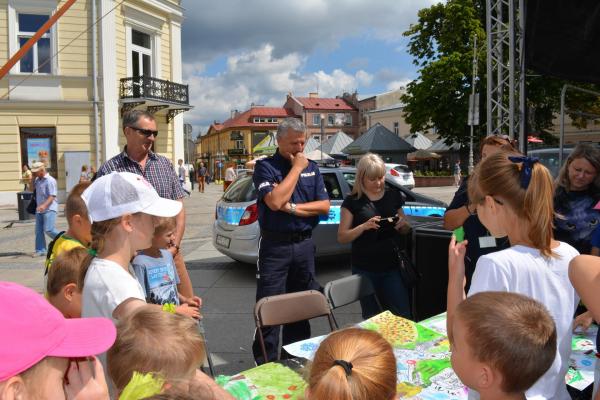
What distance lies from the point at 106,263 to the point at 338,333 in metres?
1.02

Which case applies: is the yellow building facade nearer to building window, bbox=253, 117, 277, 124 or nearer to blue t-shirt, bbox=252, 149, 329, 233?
blue t-shirt, bbox=252, 149, 329, 233

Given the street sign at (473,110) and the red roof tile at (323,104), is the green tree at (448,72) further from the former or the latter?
the red roof tile at (323,104)

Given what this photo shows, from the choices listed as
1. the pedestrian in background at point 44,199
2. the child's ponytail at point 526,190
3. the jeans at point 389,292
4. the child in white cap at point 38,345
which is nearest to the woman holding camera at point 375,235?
the jeans at point 389,292

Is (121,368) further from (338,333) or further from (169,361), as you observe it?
(338,333)

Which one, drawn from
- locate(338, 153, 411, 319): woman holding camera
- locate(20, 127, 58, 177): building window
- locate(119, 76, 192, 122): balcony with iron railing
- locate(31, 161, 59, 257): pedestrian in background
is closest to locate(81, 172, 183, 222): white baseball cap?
locate(338, 153, 411, 319): woman holding camera

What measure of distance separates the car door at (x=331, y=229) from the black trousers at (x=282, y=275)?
3369 mm

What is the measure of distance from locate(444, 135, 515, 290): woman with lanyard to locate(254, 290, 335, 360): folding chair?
1.10m

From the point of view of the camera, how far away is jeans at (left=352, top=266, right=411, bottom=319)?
4.20 meters

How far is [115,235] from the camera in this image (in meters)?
2.15

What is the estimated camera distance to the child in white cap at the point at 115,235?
204 centimetres

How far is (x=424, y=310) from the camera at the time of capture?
4.77m

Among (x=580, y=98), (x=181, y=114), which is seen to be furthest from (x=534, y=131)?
(x=181, y=114)

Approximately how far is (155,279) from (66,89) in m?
20.2

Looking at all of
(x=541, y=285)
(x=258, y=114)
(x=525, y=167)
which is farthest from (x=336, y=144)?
(x=258, y=114)
